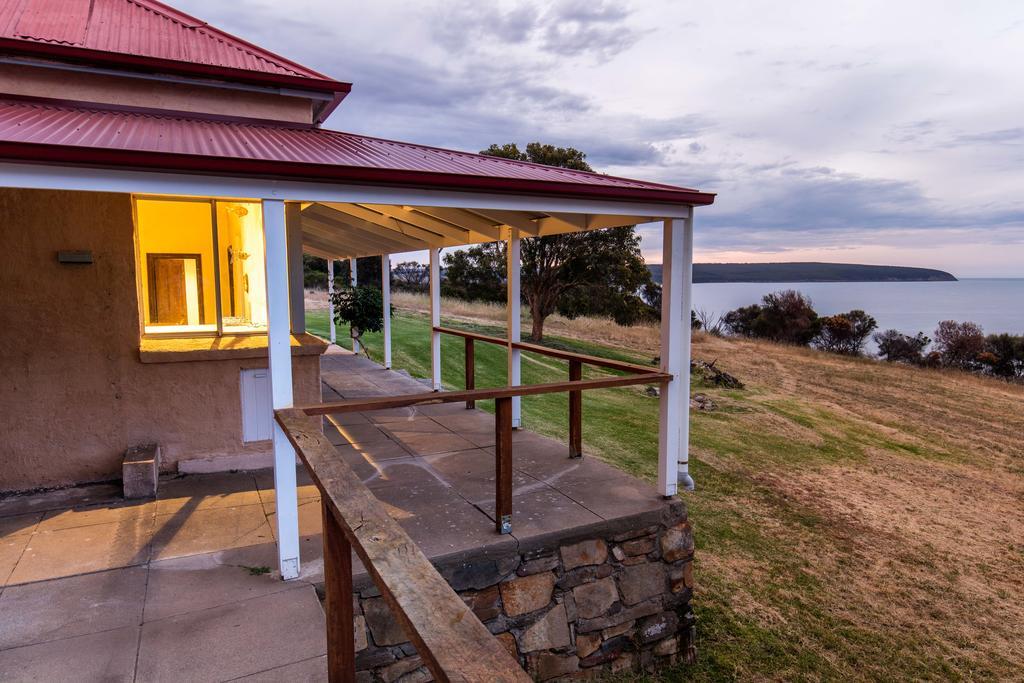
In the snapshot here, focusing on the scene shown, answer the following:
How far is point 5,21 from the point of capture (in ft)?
19.3

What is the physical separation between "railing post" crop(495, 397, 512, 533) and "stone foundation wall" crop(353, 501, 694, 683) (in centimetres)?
26

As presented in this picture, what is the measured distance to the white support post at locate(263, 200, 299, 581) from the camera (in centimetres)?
355

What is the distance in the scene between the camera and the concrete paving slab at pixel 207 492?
→ 4746 mm

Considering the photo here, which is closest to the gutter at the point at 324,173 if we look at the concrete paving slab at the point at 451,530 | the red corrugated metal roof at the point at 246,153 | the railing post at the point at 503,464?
the red corrugated metal roof at the point at 246,153

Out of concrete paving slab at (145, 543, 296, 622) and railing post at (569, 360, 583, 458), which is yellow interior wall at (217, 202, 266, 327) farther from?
railing post at (569, 360, 583, 458)

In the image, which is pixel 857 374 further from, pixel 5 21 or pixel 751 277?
pixel 751 277

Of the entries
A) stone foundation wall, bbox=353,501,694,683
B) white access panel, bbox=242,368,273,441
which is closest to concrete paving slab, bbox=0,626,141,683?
stone foundation wall, bbox=353,501,694,683

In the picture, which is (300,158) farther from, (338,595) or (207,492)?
(207,492)

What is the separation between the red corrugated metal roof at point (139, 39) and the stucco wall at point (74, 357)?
152 cm

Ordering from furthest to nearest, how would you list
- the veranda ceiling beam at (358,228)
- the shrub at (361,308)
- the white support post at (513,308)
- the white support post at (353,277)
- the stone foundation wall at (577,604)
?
the white support post at (353,277) → the shrub at (361,308) → the veranda ceiling beam at (358,228) → the white support post at (513,308) → the stone foundation wall at (577,604)

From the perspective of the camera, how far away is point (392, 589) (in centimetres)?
139

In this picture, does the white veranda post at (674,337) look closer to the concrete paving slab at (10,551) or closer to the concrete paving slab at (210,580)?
the concrete paving slab at (210,580)

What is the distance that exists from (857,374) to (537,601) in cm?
2065

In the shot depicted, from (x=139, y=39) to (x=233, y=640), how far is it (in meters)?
6.30
